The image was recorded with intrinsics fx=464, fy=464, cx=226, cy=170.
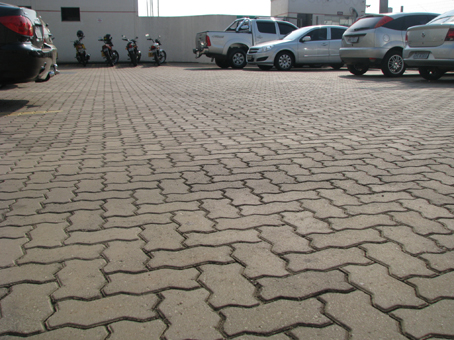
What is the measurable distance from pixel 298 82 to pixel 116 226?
35.3 ft

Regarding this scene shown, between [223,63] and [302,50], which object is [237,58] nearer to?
[223,63]

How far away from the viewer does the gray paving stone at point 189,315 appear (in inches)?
78.7

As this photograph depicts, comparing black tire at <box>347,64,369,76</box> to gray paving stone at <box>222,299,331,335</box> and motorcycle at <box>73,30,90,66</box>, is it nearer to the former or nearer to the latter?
motorcycle at <box>73,30,90,66</box>

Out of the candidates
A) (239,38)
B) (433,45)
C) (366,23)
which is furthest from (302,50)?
(433,45)

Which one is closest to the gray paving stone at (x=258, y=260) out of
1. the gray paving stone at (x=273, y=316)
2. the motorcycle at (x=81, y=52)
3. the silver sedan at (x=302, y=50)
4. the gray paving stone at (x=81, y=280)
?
the gray paving stone at (x=273, y=316)

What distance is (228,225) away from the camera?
10.3ft

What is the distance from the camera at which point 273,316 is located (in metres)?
2.12

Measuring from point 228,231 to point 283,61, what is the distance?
52.9ft

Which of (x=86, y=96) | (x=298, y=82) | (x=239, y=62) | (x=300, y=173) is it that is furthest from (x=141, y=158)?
(x=239, y=62)

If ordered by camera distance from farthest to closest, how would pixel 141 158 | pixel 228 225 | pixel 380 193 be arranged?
pixel 141 158 → pixel 380 193 → pixel 228 225

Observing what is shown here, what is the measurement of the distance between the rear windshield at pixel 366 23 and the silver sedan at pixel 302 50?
402 centimetres

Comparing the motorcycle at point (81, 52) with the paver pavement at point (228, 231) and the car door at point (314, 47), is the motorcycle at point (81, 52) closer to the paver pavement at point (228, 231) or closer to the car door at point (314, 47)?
the car door at point (314, 47)

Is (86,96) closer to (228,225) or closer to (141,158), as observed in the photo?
(141,158)

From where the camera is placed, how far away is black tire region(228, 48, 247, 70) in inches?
787
